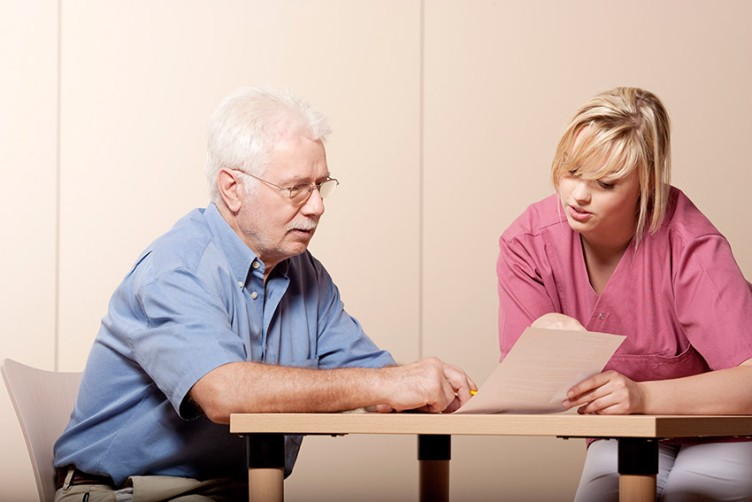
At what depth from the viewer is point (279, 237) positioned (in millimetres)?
1847

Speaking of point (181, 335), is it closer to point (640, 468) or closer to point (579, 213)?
point (640, 468)

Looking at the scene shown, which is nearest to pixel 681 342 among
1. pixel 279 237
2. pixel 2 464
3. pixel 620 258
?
pixel 620 258

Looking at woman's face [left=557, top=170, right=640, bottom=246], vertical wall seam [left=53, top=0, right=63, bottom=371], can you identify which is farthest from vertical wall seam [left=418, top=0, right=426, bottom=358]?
woman's face [left=557, top=170, right=640, bottom=246]

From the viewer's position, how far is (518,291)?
2018mm

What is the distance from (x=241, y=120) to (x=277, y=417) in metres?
0.68

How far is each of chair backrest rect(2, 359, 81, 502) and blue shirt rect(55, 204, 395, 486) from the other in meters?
0.04

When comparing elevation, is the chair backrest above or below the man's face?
below

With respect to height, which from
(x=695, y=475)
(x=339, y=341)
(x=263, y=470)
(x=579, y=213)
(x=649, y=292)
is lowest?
(x=695, y=475)

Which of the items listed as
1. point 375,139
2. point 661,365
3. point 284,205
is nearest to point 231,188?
Result: point 284,205

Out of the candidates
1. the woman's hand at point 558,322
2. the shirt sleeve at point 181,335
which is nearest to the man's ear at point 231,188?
the shirt sleeve at point 181,335

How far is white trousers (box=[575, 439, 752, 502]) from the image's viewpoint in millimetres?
1866

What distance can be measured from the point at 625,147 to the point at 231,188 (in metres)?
0.70

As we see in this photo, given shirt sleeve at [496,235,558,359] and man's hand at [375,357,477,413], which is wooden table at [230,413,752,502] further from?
shirt sleeve at [496,235,558,359]

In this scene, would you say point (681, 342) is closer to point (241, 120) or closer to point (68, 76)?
point (241, 120)
